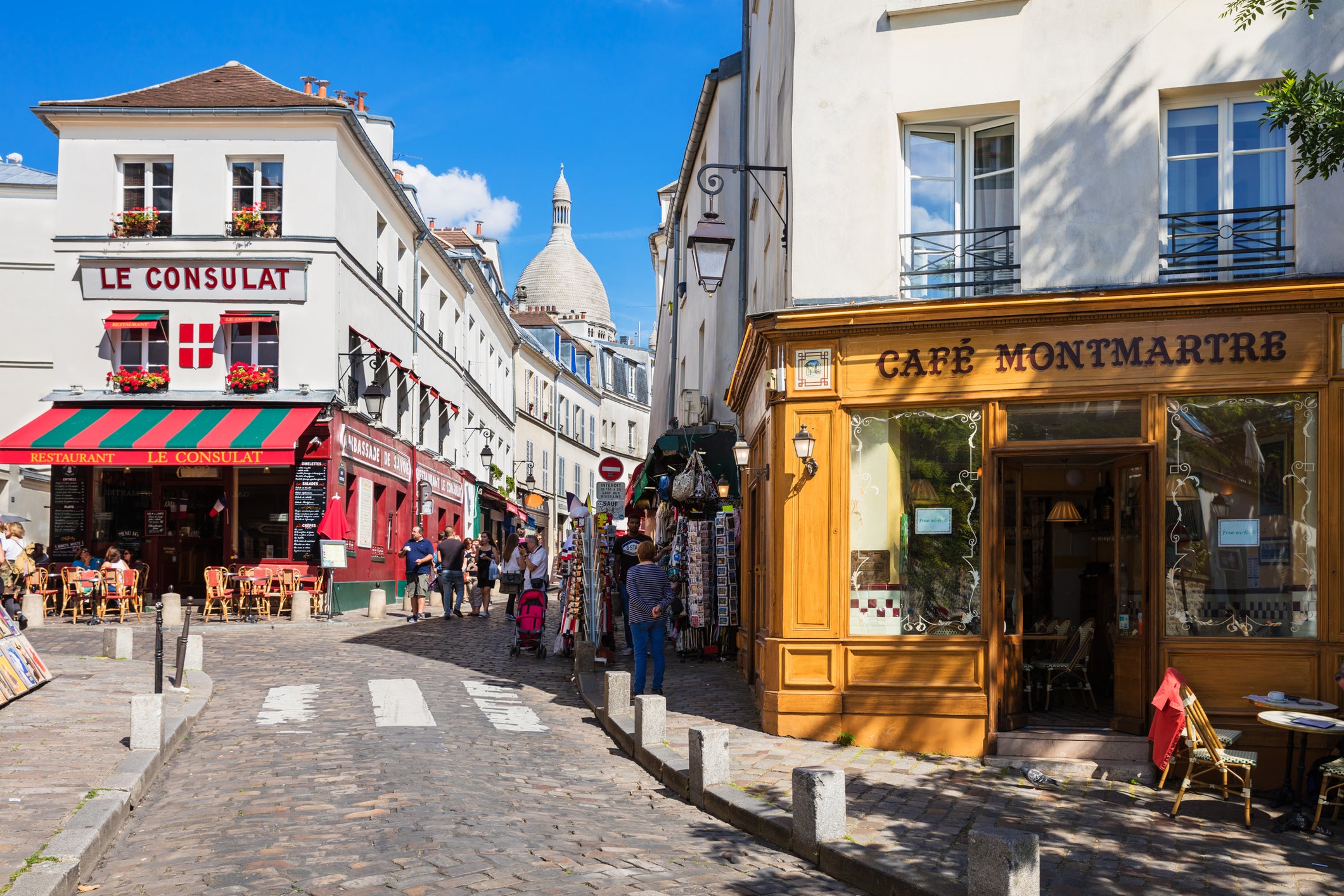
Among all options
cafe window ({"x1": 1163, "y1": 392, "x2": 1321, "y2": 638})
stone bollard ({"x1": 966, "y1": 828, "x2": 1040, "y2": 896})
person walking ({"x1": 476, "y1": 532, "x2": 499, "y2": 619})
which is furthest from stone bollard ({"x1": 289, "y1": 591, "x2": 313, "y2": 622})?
stone bollard ({"x1": 966, "y1": 828, "x2": 1040, "y2": 896})

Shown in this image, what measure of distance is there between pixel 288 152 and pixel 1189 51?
703 inches

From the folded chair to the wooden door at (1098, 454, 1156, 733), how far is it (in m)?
1.13

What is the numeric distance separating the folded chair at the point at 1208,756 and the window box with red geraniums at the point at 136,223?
2085 centimetres

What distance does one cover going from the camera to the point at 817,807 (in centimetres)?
704

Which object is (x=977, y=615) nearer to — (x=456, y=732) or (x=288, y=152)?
(x=456, y=732)

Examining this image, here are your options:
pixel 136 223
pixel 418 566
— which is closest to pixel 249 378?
pixel 136 223

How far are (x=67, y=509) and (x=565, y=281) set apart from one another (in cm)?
8005

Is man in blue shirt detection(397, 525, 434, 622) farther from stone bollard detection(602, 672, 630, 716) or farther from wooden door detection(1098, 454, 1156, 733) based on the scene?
wooden door detection(1098, 454, 1156, 733)

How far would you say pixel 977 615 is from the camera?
10492 millimetres

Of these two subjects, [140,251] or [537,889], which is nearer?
[537,889]

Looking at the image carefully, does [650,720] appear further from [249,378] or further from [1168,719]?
[249,378]

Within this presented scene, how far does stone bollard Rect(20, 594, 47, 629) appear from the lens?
64.5 ft

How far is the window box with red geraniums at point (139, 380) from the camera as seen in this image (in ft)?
77.2

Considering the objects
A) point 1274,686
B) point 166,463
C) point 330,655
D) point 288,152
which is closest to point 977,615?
point 1274,686
